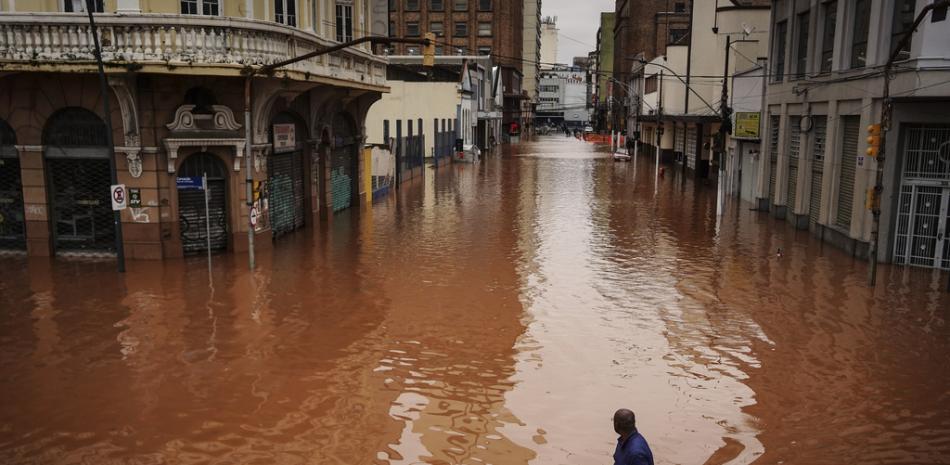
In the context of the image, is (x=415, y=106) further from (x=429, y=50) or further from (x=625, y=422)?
(x=625, y=422)

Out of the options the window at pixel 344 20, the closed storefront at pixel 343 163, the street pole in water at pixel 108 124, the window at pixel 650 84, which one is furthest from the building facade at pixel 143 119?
the window at pixel 650 84

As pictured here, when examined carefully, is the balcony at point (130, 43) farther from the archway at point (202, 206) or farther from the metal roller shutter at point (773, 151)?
the metal roller shutter at point (773, 151)

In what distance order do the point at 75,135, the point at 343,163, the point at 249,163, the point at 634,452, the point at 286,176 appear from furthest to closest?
the point at 343,163 → the point at 286,176 → the point at 75,135 → the point at 249,163 → the point at 634,452

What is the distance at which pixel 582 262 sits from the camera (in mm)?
20656

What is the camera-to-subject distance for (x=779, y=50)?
30797 mm

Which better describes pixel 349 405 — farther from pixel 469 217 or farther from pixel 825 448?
pixel 469 217

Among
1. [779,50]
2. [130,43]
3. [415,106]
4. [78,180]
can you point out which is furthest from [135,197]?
[415,106]

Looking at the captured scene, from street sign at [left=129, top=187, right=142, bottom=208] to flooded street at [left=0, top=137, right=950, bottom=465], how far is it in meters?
1.68

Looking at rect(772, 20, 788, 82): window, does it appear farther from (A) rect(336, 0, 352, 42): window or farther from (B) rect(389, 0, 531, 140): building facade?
(B) rect(389, 0, 531, 140): building facade

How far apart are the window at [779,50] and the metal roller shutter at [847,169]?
7.84m

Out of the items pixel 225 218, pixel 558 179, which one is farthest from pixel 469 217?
pixel 558 179

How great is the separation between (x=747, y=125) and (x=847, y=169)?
38.1 ft

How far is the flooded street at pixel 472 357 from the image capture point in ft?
30.9

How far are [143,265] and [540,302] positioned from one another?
10.6 m
